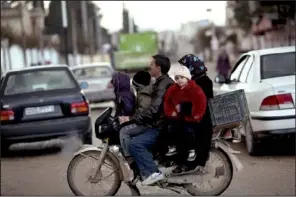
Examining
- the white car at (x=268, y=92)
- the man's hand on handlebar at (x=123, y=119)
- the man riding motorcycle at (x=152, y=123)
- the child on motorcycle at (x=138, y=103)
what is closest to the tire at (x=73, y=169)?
the child on motorcycle at (x=138, y=103)

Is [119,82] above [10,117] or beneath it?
above

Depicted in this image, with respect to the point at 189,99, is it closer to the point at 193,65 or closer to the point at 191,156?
the point at 193,65

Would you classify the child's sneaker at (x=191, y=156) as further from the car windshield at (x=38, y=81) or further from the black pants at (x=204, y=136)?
the car windshield at (x=38, y=81)

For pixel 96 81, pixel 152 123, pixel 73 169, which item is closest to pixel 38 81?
pixel 73 169

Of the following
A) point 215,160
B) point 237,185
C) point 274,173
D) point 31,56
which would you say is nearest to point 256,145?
point 274,173

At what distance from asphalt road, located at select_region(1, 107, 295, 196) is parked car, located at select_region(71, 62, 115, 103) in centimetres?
732

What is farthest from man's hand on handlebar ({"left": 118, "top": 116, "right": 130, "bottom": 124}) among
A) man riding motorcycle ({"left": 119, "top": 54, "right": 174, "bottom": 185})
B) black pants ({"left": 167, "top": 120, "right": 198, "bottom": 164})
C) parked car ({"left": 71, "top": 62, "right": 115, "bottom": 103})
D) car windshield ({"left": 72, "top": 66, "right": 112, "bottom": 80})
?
car windshield ({"left": 72, "top": 66, "right": 112, "bottom": 80})

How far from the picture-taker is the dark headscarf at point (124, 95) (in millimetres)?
6250

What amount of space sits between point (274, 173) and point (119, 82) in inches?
103

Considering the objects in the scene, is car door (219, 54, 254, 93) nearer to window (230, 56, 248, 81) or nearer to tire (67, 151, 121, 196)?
window (230, 56, 248, 81)

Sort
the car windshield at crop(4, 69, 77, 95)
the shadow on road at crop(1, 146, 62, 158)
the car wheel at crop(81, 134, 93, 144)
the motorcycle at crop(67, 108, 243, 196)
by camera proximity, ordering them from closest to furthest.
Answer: the motorcycle at crop(67, 108, 243, 196)
the car wheel at crop(81, 134, 93, 144)
the car windshield at crop(4, 69, 77, 95)
the shadow on road at crop(1, 146, 62, 158)

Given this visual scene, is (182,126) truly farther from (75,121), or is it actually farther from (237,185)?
(75,121)

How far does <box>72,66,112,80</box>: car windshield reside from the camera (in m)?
19.6

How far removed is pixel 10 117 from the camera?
1011 centimetres
